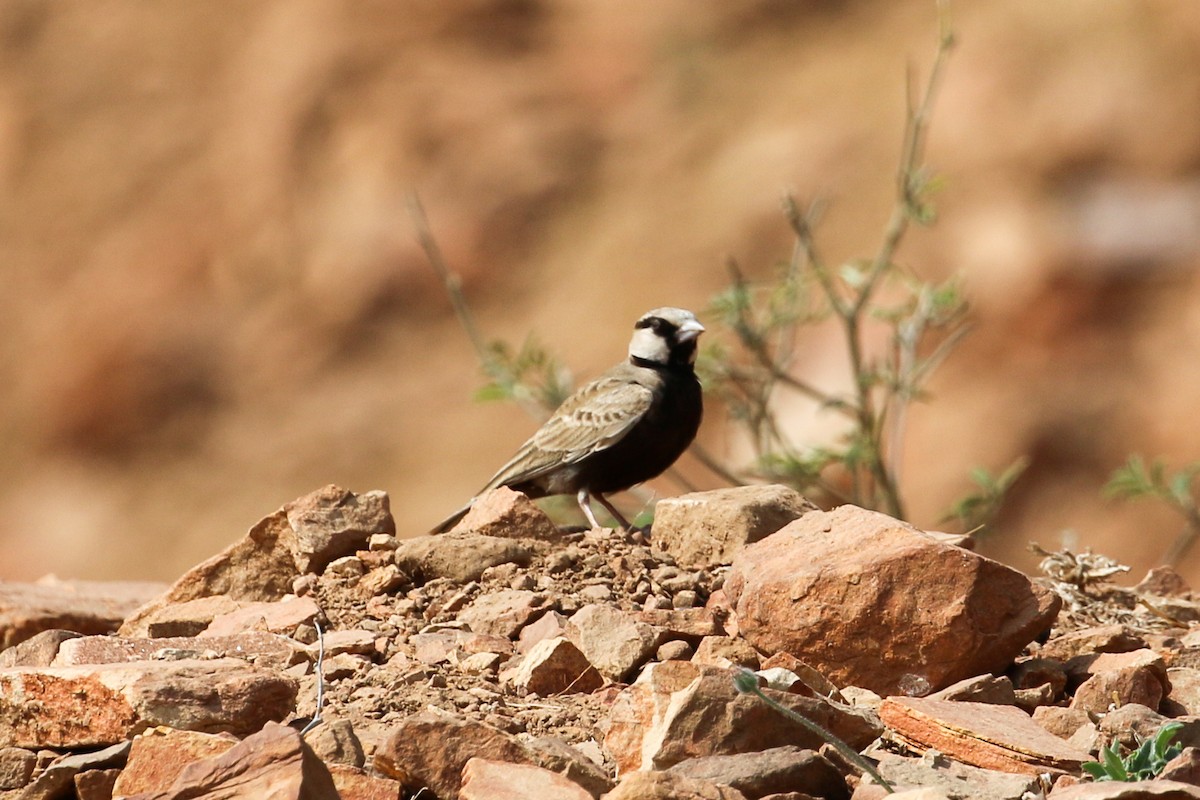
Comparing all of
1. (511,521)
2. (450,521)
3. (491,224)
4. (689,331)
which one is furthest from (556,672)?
(491,224)

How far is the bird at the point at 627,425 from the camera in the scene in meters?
7.45

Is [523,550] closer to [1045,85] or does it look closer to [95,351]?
[1045,85]

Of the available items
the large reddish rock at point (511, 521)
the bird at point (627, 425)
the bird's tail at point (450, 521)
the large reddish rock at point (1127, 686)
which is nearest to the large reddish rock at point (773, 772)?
the large reddish rock at point (1127, 686)

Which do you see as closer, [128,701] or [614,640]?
[128,701]

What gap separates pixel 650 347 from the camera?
7742mm

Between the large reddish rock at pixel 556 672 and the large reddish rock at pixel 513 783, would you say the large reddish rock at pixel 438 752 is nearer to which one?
the large reddish rock at pixel 513 783

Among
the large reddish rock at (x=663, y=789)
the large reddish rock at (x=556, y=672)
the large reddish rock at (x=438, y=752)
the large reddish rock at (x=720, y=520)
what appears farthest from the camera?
the large reddish rock at (x=720, y=520)

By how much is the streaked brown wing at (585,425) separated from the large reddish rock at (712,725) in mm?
3700

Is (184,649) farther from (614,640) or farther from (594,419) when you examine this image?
(594,419)

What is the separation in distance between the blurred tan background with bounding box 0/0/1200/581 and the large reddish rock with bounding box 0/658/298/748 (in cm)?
1173

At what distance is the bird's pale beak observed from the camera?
7.53 metres

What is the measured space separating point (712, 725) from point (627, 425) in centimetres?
392

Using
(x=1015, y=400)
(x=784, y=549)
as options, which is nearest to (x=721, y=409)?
(x=1015, y=400)

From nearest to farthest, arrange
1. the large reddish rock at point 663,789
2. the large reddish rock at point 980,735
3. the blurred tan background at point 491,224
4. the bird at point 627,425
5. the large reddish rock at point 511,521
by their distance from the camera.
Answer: the large reddish rock at point 663,789
the large reddish rock at point 980,735
the large reddish rock at point 511,521
the bird at point 627,425
the blurred tan background at point 491,224
